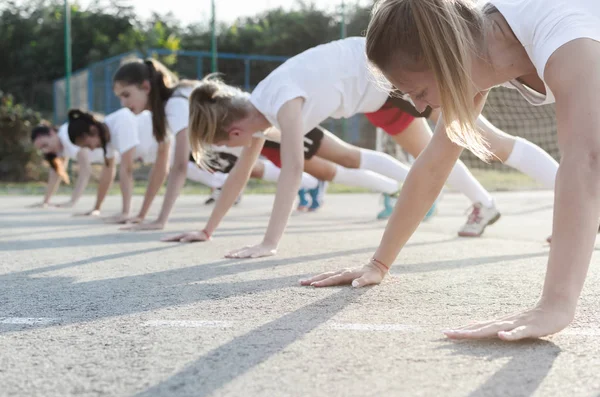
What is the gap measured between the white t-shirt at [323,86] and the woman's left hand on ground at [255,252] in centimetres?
57

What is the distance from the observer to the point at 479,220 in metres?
3.79

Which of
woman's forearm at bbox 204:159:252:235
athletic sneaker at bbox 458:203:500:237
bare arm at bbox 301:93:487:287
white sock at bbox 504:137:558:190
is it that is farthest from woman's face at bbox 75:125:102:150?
bare arm at bbox 301:93:487:287

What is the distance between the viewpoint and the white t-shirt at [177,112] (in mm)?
4250

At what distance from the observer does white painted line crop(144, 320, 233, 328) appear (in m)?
1.65

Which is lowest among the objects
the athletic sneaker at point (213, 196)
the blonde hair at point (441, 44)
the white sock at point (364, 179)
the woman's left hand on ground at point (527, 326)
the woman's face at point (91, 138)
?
the athletic sneaker at point (213, 196)

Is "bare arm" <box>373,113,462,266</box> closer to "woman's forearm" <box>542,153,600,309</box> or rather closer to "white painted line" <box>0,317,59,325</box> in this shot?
"woman's forearm" <box>542,153,600,309</box>

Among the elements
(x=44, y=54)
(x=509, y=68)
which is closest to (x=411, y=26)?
(x=509, y=68)

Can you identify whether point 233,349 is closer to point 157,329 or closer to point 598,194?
point 157,329

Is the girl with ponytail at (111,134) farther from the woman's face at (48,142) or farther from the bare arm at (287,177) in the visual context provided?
the bare arm at (287,177)

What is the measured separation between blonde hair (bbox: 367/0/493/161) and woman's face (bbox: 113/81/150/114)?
297 cm

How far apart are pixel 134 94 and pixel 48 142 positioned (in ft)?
8.69

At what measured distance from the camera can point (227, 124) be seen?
10.5 feet

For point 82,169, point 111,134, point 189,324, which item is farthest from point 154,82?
point 189,324

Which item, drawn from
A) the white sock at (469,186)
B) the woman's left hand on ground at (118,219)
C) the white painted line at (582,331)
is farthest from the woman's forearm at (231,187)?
the white painted line at (582,331)
